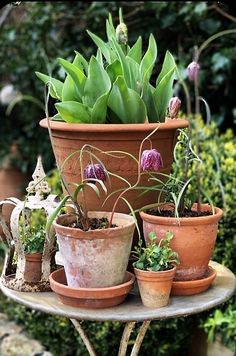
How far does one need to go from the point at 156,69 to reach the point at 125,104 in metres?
2.13

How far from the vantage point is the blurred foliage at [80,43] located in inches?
134

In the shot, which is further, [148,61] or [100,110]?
[148,61]

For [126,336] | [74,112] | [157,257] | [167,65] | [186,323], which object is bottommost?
[186,323]

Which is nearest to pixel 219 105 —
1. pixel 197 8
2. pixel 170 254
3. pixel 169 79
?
pixel 197 8

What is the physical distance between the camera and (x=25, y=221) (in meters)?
1.52

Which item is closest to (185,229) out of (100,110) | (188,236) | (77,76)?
(188,236)

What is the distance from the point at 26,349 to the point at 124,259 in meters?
1.56

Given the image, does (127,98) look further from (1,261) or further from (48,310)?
(1,261)

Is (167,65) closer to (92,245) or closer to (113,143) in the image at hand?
(113,143)

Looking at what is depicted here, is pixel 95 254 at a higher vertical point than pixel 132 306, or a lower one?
higher

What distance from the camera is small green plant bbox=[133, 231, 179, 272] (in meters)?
1.32

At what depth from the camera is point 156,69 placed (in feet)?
11.7

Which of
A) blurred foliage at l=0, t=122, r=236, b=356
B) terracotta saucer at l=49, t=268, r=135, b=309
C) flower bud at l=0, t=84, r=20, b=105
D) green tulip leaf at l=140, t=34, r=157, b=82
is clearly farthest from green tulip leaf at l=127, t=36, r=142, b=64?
flower bud at l=0, t=84, r=20, b=105

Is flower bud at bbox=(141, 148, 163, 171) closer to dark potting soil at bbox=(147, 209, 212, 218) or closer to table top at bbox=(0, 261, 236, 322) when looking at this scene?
dark potting soil at bbox=(147, 209, 212, 218)
